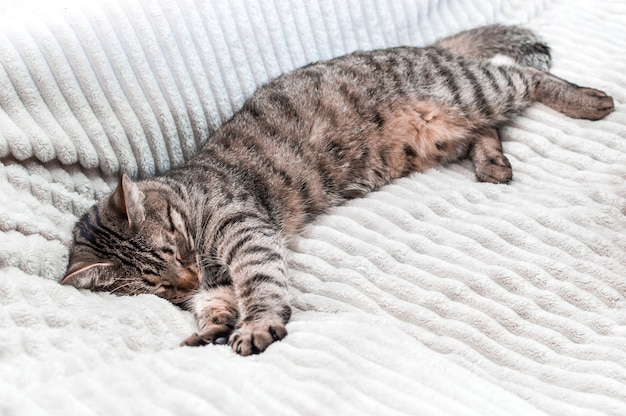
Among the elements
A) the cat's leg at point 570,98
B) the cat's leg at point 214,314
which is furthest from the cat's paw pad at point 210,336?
the cat's leg at point 570,98

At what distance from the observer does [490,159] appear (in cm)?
207

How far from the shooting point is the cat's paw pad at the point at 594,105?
210cm

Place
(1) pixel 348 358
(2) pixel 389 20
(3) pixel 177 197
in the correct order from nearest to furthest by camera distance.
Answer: (1) pixel 348 358 < (3) pixel 177 197 < (2) pixel 389 20

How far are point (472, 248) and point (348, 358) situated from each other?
21.3 inches

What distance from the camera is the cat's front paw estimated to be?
147 cm

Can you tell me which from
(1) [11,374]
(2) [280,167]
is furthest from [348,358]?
(2) [280,167]

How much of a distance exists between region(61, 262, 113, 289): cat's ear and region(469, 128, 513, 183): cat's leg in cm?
113

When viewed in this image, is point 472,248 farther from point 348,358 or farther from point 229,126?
point 229,126

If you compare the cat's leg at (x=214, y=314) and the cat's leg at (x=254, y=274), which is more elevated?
the cat's leg at (x=254, y=274)

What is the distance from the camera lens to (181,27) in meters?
2.14

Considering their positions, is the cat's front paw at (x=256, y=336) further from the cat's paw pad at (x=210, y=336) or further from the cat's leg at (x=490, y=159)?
the cat's leg at (x=490, y=159)

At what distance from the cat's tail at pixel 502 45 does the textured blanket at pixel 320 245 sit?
101mm

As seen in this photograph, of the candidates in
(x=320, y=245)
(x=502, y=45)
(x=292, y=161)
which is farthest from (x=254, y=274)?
(x=502, y=45)

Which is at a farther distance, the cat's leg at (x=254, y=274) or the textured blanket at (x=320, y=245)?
the cat's leg at (x=254, y=274)
